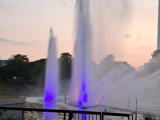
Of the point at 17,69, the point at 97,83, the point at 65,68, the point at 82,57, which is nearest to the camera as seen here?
the point at 97,83

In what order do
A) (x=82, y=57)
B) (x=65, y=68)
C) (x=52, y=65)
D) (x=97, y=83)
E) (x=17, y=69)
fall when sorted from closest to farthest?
(x=97, y=83) → (x=82, y=57) → (x=52, y=65) → (x=65, y=68) → (x=17, y=69)

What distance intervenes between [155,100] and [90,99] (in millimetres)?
6876

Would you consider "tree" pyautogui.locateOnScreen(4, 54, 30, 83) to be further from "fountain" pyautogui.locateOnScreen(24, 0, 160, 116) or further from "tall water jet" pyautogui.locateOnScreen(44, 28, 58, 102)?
"fountain" pyautogui.locateOnScreen(24, 0, 160, 116)

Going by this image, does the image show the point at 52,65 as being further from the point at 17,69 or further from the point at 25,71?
the point at 17,69

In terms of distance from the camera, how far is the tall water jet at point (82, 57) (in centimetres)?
1834

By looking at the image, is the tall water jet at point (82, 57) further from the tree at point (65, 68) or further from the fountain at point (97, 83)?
the tree at point (65, 68)

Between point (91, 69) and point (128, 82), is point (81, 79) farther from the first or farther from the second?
point (128, 82)

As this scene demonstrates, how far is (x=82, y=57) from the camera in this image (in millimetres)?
19547

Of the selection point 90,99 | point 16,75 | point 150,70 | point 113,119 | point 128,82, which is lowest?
point 113,119

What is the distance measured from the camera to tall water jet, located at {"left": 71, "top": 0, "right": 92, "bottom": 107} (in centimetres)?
1834

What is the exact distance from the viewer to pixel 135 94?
18578 millimetres

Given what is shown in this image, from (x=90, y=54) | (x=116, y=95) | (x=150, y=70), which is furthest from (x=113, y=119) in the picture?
(x=150, y=70)

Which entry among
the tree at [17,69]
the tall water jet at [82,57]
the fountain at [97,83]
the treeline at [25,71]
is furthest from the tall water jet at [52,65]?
the tree at [17,69]

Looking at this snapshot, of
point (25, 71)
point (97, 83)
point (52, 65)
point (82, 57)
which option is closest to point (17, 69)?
point (25, 71)
